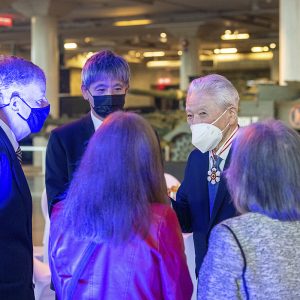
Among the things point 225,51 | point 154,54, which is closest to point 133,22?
point 225,51

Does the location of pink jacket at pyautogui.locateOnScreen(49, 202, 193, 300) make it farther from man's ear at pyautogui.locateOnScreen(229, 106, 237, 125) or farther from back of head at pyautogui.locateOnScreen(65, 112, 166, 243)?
man's ear at pyautogui.locateOnScreen(229, 106, 237, 125)

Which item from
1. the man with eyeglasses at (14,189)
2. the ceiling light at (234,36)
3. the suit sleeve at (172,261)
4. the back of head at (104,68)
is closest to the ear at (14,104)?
the man with eyeglasses at (14,189)

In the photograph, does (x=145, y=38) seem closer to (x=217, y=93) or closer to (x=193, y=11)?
(x=193, y=11)

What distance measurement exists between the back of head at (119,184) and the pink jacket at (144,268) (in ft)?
0.12

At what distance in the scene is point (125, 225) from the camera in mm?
2201

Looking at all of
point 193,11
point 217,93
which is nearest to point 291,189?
point 217,93

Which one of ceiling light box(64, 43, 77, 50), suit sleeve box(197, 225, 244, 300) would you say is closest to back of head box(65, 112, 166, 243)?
suit sleeve box(197, 225, 244, 300)

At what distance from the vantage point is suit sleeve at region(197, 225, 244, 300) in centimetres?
206

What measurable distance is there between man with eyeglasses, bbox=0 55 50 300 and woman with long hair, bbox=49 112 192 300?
31 cm

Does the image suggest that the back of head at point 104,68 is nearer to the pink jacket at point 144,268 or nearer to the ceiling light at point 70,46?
the pink jacket at point 144,268

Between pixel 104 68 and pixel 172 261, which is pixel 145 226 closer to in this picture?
pixel 172 261

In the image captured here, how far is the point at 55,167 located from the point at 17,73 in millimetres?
684

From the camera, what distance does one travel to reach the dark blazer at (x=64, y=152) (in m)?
3.32

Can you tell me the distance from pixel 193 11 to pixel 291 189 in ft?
83.9
